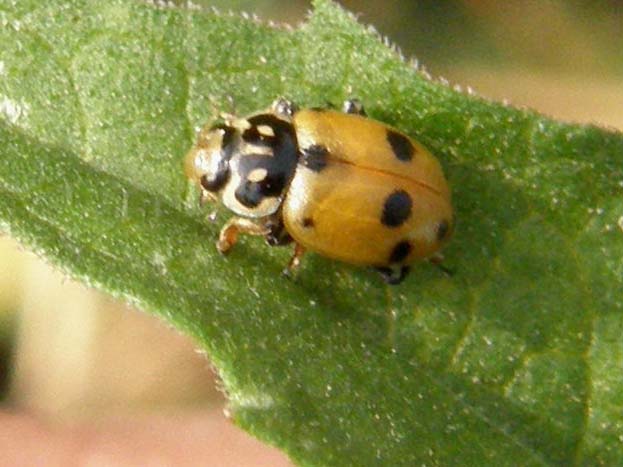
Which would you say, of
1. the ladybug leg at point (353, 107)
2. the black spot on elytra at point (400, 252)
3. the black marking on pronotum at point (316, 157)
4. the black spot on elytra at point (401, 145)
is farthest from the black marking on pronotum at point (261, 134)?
the black spot on elytra at point (400, 252)

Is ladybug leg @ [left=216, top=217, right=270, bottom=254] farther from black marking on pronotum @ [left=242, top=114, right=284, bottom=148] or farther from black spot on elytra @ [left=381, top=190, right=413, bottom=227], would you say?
black spot on elytra @ [left=381, top=190, right=413, bottom=227]

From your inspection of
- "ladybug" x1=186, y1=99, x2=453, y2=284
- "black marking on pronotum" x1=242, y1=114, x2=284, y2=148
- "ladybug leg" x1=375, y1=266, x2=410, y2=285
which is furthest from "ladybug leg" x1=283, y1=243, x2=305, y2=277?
"black marking on pronotum" x1=242, y1=114, x2=284, y2=148

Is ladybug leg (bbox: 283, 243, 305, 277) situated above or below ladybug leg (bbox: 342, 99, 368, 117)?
below

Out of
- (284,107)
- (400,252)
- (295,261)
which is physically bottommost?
(295,261)

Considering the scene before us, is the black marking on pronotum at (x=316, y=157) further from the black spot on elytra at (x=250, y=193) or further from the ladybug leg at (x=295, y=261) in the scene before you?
the ladybug leg at (x=295, y=261)

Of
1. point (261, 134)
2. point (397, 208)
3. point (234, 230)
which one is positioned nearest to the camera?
point (234, 230)

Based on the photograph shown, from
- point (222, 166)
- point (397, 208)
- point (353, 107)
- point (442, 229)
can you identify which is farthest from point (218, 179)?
point (442, 229)

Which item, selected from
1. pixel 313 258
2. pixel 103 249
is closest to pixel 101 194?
pixel 103 249

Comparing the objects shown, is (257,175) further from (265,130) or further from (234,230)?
(234,230)
